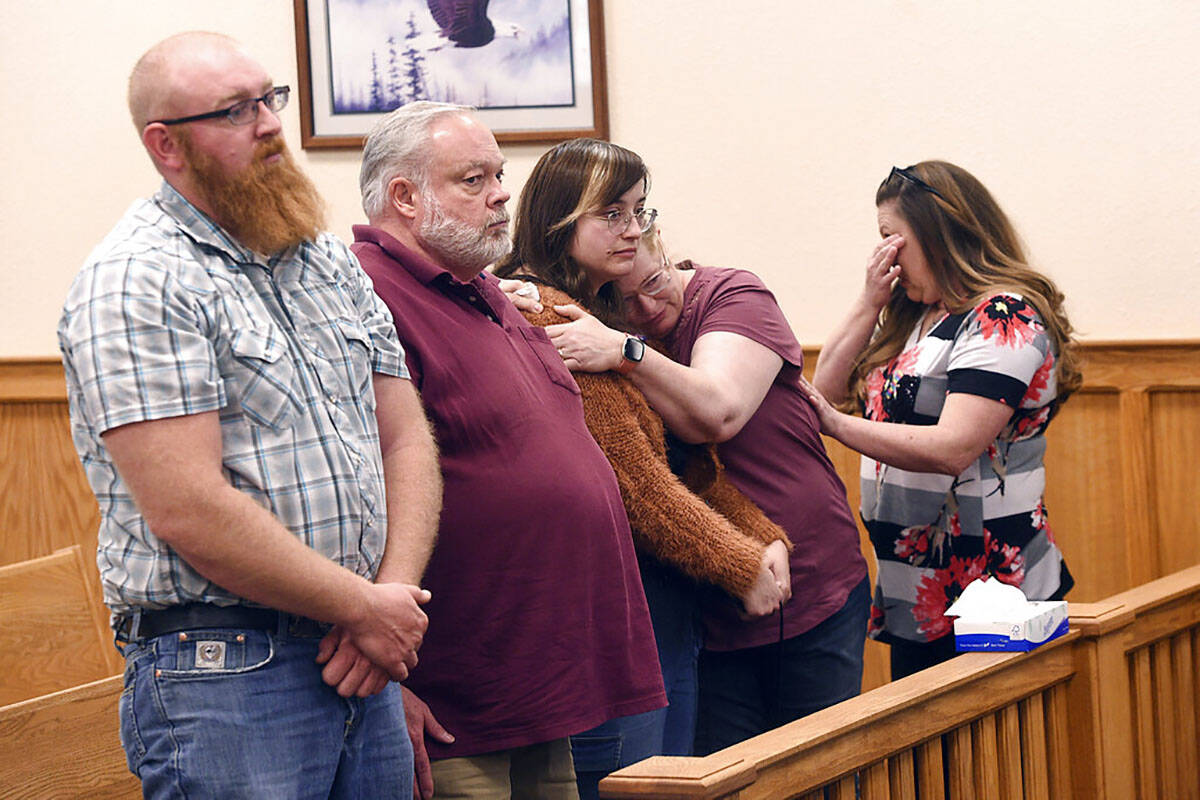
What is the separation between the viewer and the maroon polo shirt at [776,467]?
6.52 ft

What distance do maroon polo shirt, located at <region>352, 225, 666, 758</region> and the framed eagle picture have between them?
1801 millimetres

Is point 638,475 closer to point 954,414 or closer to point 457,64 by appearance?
point 954,414

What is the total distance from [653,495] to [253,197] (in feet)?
2.31

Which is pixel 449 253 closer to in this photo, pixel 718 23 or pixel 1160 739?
pixel 1160 739

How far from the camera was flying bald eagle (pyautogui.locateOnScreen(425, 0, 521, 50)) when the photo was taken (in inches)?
130

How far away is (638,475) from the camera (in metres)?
1.77

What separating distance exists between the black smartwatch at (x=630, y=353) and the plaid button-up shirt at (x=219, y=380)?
49 centimetres

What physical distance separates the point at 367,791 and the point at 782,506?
893 millimetres

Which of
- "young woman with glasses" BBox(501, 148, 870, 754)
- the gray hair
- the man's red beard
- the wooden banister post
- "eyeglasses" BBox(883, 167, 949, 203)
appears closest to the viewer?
the man's red beard

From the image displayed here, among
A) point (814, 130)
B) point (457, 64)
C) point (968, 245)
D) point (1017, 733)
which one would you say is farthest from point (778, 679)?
point (457, 64)

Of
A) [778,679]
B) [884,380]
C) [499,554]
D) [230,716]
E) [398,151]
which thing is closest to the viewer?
[230,716]

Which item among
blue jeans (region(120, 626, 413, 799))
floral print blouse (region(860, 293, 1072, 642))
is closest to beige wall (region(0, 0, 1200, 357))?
floral print blouse (region(860, 293, 1072, 642))

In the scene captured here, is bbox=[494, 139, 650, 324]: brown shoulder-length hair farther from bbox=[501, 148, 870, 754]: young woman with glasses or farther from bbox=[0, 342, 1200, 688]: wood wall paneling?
bbox=[0, 342, 1200, 688]: wood wall paneling

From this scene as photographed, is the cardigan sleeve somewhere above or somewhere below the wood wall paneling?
Answer: above
